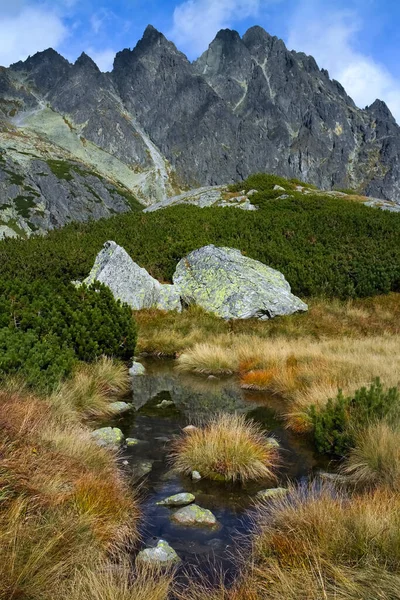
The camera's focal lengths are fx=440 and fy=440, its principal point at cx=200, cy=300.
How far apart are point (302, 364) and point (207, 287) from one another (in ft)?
27.6

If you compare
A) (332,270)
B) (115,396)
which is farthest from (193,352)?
(332,270)

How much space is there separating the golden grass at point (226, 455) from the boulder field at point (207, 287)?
1181cm

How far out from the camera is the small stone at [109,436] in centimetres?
794

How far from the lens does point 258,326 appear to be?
720 inches

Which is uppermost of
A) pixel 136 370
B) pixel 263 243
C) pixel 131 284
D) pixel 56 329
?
pixel 263 243

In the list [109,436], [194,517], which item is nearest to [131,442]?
[109,436]

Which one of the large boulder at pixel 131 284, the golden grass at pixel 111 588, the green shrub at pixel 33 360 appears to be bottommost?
the golden grass at pixel 111 588

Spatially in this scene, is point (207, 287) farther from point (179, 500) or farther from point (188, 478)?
point (179, 500)

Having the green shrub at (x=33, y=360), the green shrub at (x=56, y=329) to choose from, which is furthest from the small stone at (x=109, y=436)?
the green shrub at (x=56, y=329)

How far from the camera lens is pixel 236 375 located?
13.5 metres

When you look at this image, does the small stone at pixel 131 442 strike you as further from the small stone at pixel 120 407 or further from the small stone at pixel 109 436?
the small stone at pixel 120 407

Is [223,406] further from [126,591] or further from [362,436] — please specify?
[126,591]

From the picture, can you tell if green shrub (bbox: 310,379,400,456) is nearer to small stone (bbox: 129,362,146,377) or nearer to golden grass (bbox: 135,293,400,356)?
small stone (bbox: 129,362,146,377)

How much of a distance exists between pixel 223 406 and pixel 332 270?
1547cm
